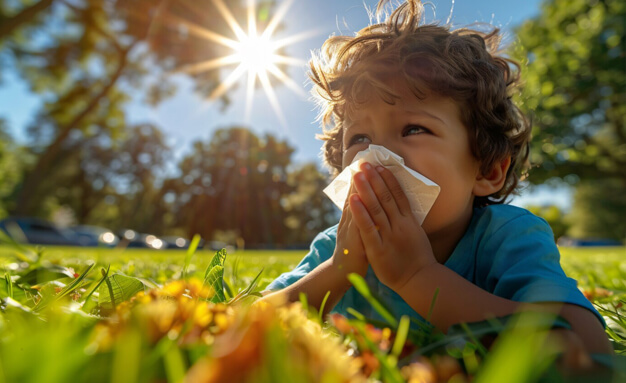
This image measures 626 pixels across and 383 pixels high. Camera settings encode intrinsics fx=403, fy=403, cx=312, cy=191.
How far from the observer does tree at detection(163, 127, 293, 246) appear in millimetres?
26172

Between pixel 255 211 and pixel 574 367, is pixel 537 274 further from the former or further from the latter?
pixel 255 211

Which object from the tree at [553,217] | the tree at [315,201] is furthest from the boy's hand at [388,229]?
the tree at [553,217]

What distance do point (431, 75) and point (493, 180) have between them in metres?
0.57

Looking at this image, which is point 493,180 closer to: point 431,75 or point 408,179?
point 431,75

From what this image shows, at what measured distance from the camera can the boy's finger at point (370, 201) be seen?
4.16 ft

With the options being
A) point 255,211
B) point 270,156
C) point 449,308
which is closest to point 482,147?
point 449,308

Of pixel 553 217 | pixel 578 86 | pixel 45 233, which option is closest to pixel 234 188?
pixel 45 233

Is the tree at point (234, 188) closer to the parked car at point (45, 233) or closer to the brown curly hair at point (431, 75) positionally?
the parked car at point (45, 233)

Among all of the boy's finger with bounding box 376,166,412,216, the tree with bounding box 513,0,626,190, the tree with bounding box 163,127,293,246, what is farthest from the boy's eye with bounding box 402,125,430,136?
the tree with bounding box 163,127,293,246

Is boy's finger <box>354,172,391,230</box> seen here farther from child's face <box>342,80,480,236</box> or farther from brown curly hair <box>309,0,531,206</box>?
brown curly hair <box>309,0,531,206</box>

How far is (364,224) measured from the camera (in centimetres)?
126

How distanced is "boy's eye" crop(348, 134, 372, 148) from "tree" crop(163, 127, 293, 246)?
894 inches

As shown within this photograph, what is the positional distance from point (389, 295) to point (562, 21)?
67.6 ft

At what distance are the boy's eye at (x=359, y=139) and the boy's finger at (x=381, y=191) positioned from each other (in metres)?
0.30
